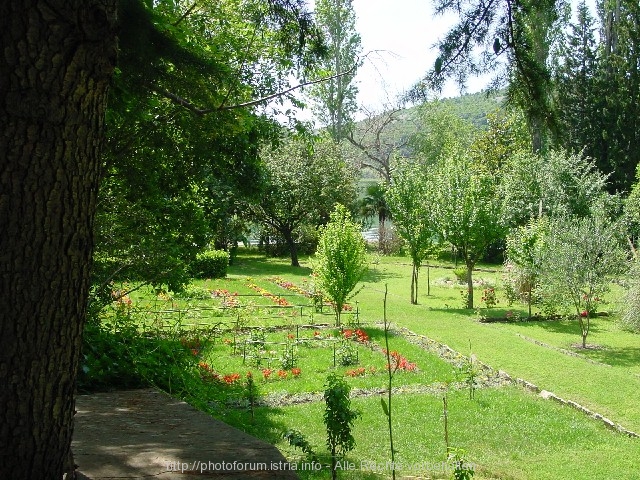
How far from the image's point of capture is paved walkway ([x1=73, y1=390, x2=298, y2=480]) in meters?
2.60

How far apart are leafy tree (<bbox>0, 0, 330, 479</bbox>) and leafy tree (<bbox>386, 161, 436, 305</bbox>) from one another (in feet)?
62.4

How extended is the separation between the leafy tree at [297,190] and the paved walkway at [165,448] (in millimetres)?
24959

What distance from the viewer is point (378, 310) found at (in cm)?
1867

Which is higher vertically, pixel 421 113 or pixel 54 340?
pixel 421 113

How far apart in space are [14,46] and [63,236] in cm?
60

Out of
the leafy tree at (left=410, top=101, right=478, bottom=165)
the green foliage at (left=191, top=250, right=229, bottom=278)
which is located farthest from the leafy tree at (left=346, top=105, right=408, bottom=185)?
the green foliage at (left=191, top=250, right=229, bottom=278)

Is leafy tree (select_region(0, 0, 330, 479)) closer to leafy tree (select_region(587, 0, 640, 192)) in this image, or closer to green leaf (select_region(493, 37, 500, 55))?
green leaf (select_region(493, 37, 500, 55))

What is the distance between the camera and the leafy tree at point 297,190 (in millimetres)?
29469

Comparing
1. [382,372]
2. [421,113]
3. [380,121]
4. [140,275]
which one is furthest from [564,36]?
[140,275]

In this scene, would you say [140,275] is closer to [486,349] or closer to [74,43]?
[74,43]

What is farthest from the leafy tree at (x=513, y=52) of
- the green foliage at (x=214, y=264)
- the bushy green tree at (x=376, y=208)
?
the bushy green tree at (x=376, y=208)

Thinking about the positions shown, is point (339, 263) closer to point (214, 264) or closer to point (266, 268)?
point (214, 264)

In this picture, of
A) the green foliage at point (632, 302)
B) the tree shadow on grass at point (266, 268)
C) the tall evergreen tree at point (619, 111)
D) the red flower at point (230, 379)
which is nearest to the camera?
the red flower at point (230, 379)

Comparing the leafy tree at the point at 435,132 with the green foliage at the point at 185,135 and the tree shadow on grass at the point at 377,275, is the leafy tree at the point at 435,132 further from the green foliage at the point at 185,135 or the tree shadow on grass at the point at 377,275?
the green foliage at the point at 185,135
